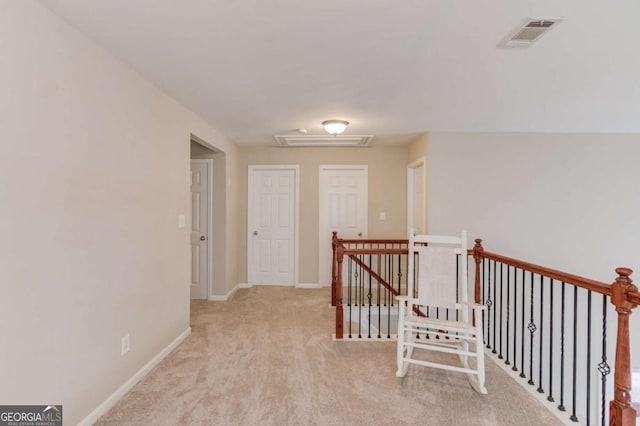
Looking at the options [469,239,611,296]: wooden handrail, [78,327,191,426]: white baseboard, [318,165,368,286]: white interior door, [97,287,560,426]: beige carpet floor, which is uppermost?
[318,165,368,286]: white interior door

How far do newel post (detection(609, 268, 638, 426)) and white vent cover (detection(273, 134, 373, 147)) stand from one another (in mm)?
3223

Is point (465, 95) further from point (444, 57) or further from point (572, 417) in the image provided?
point (572, 417)

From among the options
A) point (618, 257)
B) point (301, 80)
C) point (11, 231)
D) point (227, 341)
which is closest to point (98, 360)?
point (11, 231)

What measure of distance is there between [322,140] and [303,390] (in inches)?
129

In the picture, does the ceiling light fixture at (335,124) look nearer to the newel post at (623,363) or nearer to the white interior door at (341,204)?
the white interior door at (341,204)

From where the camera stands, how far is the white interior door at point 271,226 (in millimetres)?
5125

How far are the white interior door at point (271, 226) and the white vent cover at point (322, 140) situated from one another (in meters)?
0.62

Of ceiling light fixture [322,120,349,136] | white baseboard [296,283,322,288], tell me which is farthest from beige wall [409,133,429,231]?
white baseboard [296,283,322,288]

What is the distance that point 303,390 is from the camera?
2225 millimetres

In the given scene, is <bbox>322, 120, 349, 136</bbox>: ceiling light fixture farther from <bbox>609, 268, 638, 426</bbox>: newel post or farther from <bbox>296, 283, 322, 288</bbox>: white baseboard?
<bbox>609, 268, 638, 426</bbox>: newel post

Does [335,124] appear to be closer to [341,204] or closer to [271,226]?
[341,204]

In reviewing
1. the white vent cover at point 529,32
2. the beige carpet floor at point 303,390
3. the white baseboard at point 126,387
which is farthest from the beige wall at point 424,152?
the white baseboard at point 126,387

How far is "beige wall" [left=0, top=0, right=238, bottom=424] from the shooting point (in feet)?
4.66

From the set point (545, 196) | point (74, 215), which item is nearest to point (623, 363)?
point (74, 215)
